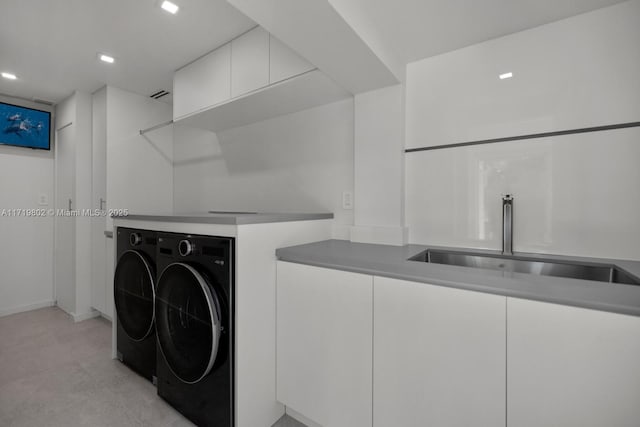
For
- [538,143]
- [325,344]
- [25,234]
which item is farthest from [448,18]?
[25,234]

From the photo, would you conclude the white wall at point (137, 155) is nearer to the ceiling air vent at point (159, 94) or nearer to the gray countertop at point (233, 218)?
the ceiling air vent at point (159, 94)

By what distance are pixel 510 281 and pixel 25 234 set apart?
181 inches

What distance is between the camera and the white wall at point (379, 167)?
5.80 feet

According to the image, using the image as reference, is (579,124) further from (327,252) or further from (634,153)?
(327,252)

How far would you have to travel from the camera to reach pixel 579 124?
1.37 meters

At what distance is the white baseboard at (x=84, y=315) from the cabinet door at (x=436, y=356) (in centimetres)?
328

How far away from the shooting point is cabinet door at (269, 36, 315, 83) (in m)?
1.65

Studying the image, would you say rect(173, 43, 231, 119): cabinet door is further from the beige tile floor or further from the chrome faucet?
the beige tile floor

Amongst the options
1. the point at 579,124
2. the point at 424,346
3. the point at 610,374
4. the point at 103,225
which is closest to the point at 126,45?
the point at 103,225

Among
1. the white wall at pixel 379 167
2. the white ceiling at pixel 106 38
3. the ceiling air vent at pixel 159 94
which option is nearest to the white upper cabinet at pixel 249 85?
the white ceiling at pixel 106 38

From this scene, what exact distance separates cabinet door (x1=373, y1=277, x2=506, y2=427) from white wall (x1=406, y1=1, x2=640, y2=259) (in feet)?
2.52

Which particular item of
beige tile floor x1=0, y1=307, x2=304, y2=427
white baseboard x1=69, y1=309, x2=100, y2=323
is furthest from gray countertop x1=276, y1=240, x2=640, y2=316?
white baseboard x1=69, y1=309, x2=100, y2=323

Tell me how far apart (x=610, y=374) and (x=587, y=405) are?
11 cm

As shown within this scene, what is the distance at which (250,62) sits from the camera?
1.89m
